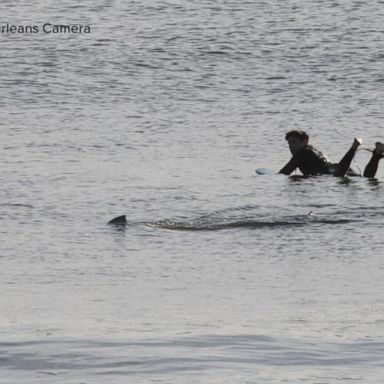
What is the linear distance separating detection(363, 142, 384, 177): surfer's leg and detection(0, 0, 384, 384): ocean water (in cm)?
18

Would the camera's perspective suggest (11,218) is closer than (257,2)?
Yes

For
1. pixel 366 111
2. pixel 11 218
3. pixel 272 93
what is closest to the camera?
pixel 11 218

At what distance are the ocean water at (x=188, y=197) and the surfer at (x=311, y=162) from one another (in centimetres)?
17

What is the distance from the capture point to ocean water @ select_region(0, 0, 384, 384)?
30.1ft

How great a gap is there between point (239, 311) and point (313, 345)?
1.33 metres

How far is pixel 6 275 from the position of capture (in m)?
11.9

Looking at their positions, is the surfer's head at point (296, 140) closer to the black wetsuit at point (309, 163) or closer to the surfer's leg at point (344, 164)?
the black wetsuit at point (309, 163)

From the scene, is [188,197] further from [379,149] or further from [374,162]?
[374,162]

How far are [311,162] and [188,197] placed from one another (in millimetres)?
2512

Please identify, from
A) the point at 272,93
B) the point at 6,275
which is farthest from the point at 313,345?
the point at 272,93

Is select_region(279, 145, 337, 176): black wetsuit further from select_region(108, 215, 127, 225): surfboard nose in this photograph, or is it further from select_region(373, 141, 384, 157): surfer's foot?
select_region(108, 215, 127, 225): surfboard nose

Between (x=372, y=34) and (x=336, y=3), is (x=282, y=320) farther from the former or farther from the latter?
(x=336, y=3)

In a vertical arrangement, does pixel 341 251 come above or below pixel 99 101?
below

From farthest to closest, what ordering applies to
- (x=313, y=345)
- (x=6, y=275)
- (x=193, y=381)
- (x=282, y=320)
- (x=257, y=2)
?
(x=257, y=2) → (x=6, y=275) → (x=282, y=320) → (x=313, y=345) → (x=193, y=381)
